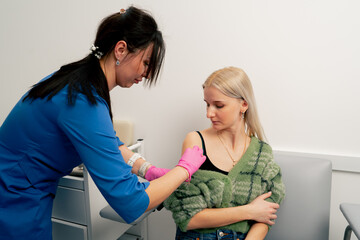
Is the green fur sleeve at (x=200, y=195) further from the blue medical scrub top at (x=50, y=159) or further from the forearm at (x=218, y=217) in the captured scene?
the blue medical scrub top at (x=50, y=159)

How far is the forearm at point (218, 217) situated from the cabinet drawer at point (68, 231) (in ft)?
2.12

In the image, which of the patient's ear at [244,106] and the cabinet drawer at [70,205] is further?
the cabinet drawer at [70,205]

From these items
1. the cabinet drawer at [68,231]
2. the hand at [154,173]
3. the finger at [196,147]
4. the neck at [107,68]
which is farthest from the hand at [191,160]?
the cabinet drawer at [68,231]

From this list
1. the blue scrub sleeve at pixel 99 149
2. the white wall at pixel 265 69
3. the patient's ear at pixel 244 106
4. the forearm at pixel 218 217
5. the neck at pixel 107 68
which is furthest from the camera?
the white wall at pixel 265 69

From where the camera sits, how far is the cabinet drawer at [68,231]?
130 centimetres

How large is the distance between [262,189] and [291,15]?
2.92ft

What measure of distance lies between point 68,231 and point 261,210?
40.7 inches

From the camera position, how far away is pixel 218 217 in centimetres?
98

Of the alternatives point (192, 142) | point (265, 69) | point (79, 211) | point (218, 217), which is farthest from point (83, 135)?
point (265, 69)

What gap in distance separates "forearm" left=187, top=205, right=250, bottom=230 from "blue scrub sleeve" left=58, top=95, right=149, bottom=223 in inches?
13.0

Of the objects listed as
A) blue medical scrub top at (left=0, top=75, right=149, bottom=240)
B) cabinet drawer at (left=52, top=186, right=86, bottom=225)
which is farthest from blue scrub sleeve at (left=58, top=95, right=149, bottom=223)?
cabinet drawer at (left=52, top=186, right=86, bottom=225)

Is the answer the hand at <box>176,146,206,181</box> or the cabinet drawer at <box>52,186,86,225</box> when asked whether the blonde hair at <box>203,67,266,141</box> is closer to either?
the hand at <box>176,146,206,181</box>

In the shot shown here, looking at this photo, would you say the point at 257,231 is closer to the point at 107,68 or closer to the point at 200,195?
the point at 200,195

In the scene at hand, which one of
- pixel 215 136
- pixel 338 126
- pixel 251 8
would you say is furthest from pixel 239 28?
pixel 338 126
